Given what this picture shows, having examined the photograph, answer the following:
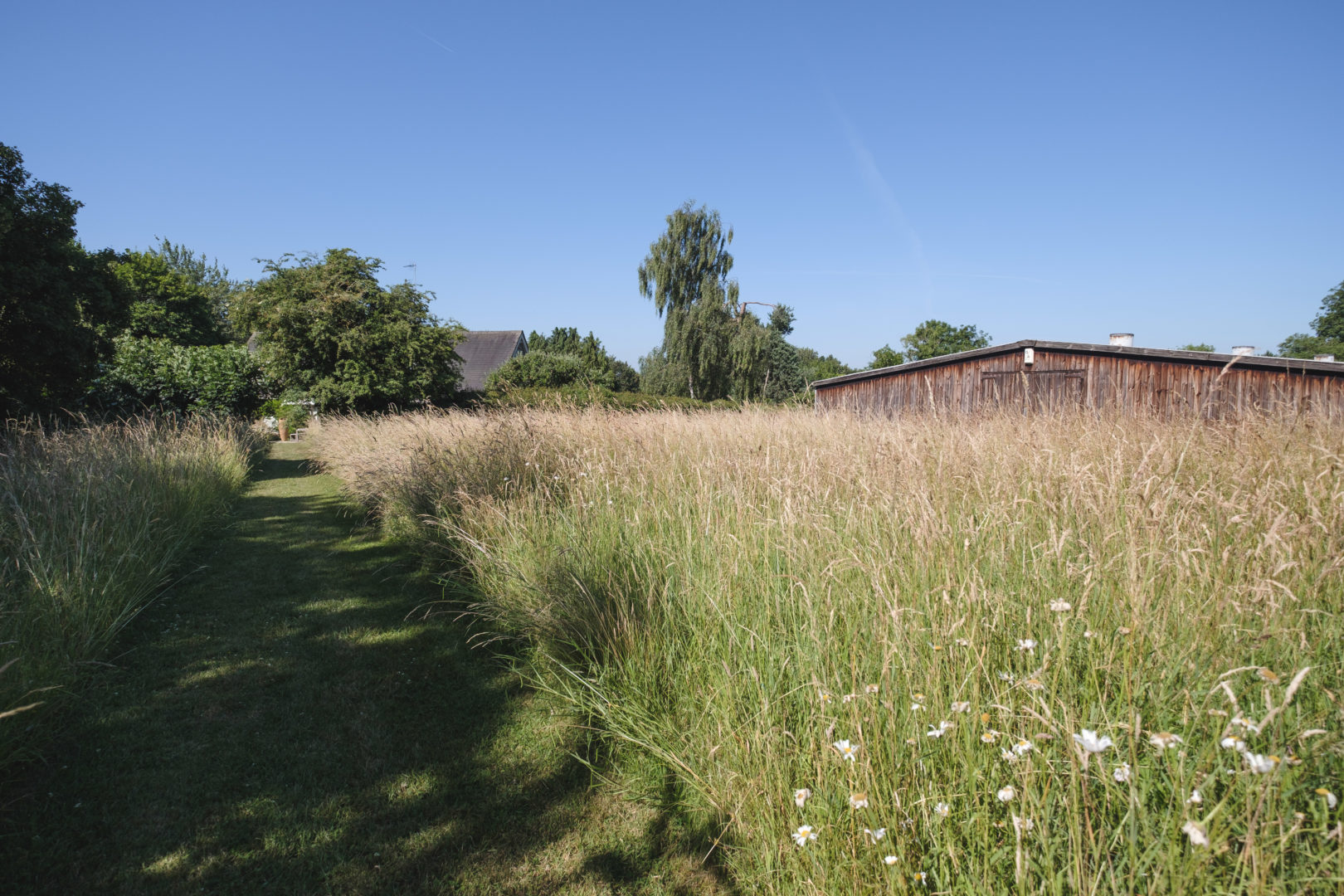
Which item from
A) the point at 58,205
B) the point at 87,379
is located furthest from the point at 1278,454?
the point at 87,379

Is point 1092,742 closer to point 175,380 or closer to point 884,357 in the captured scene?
point 175,380

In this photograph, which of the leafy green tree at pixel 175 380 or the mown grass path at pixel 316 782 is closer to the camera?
the mown grass path at pixel 316 782

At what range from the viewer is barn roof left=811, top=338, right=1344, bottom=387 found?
12211 mm

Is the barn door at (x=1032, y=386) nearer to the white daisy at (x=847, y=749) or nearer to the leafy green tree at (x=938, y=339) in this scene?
the white daisy at (x=847, y=749)

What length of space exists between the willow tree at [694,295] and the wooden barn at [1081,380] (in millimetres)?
11753

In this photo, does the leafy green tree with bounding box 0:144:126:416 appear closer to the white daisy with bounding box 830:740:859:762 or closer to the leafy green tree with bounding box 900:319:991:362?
the white daisy with bounding box 830:740:859:762

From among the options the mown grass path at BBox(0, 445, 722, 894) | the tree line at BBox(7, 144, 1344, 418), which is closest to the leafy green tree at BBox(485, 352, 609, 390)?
the tree line at BBox(7, 144, 1344, 418)

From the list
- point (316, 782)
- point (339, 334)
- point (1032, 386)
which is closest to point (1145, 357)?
point (1032, 386)

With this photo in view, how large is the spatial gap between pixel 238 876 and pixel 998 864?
257 cm

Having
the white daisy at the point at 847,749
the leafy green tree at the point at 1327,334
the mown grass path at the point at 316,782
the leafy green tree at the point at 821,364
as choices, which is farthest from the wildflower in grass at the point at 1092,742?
the leafy green tree at the point at 1327,334

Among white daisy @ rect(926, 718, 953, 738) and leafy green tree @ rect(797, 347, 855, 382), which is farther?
leafy green tree @ rect(797, 347, 855, 382)

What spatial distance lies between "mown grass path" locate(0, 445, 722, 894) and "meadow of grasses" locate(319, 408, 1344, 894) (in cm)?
35

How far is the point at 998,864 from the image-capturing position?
4.60ft

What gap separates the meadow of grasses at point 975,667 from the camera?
128 cm
